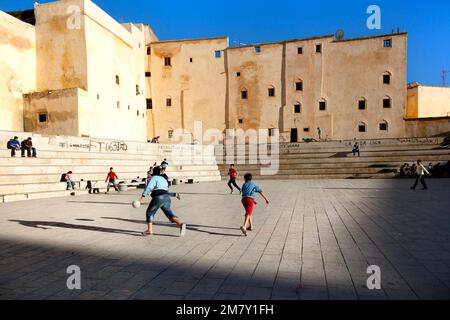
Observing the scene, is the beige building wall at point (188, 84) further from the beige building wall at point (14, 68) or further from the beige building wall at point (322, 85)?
the beige building wall at point (14, 68)

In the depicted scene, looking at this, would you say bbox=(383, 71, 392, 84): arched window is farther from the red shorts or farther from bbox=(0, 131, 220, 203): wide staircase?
the red shorts

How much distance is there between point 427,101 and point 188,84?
2979cm

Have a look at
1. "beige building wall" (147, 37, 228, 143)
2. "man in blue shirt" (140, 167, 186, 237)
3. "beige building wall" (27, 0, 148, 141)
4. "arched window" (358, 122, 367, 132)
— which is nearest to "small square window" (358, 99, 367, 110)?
"arched window" (358, 122, 367, 132)

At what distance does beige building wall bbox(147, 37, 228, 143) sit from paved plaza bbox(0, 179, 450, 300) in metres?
29.4

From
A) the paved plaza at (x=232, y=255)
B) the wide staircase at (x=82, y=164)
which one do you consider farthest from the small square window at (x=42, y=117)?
the paved plaza at (x=232, y=255)

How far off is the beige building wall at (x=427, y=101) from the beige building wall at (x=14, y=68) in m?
40.8

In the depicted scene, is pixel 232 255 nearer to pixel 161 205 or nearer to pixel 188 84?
pixel 161 205

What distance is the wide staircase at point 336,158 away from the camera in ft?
76.3

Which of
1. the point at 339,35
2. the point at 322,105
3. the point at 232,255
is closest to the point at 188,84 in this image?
the point at 322,105
